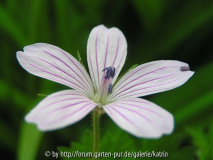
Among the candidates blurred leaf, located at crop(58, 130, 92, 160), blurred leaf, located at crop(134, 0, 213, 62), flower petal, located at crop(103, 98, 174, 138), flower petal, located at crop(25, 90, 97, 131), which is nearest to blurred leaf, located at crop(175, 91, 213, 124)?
blurred leaf, located at crop(134, 0, 213, 62)

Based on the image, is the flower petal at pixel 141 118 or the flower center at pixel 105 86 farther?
the flower center at pixel 105 86

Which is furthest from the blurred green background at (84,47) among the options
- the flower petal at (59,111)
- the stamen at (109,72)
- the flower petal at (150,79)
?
the flower petal at (59,111)

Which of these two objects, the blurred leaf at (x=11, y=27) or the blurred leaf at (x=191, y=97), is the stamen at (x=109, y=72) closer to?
the blurred leaf at (x=191, y=97)

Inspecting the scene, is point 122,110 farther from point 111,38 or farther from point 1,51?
point 1,51

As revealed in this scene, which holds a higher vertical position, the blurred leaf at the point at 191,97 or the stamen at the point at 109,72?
the blurred leaf at the point at 191,97

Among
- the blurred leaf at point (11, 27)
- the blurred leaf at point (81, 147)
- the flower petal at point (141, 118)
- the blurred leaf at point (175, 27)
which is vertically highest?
the blurred leaf at point (175, 27)

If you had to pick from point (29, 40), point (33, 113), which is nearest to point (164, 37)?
point (29, 40)

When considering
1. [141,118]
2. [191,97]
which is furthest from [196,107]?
[141,118]
